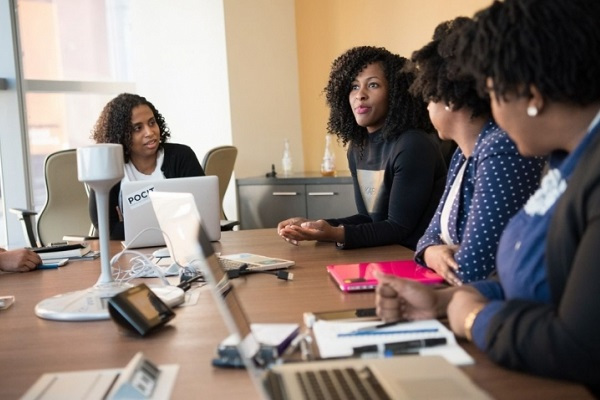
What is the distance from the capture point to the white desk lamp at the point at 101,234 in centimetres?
160

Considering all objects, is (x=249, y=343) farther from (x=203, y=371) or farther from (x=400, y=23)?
(x=400, y=23)

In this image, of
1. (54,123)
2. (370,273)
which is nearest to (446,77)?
(370,273)

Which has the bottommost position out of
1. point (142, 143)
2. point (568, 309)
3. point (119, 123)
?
point (568, 309)

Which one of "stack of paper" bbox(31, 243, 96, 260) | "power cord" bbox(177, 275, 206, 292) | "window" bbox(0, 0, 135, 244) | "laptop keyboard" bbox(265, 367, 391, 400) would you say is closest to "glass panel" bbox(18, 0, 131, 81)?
"window" bbox(0, 0, 135, 244)

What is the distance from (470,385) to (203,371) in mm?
440

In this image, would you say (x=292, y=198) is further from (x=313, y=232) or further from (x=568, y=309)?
(x=568, y=309)

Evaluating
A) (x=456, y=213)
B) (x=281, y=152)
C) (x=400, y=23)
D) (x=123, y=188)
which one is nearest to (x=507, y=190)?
(x=456, y=213)

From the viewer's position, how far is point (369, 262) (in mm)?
2033

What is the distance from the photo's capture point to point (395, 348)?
1.15 meters

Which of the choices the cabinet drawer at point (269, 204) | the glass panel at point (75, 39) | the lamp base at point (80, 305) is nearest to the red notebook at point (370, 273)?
the lamp base at point (80, 305)

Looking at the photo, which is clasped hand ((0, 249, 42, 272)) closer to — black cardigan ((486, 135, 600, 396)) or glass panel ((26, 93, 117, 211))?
black cardigan ((486, 135, 600, 396))

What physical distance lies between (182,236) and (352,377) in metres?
0.98

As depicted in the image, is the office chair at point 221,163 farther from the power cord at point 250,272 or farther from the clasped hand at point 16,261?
the power cord at point 250,272

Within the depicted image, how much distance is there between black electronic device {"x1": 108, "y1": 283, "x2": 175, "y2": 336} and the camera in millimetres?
1377
